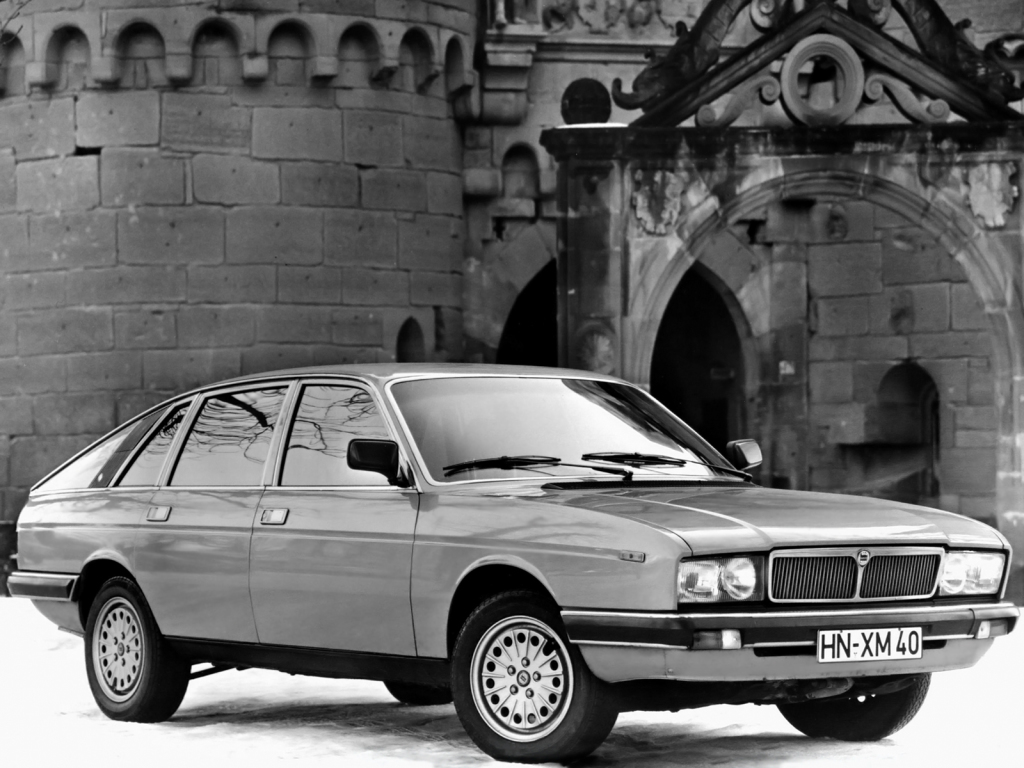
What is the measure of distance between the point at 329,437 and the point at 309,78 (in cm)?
1013

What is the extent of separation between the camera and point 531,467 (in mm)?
7848

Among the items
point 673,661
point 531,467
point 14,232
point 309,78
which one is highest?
point 309,78

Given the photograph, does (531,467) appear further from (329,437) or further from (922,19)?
(922,19)

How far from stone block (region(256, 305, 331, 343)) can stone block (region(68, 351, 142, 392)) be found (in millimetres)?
1117

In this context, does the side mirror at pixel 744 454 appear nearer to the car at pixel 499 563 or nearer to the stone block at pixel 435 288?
the car at pixel 499 563

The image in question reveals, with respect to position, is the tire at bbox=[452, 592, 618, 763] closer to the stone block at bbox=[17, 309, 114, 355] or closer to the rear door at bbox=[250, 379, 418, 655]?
the rear door at bbox=[250, 379, 418, 655]

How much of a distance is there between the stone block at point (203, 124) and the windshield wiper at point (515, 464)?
10.4m

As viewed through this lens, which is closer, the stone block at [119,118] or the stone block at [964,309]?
the stone block at [119,118]

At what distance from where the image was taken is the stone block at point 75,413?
58.0 ft

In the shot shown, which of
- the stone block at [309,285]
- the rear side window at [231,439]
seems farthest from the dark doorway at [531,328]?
the rear side window at [231,439]

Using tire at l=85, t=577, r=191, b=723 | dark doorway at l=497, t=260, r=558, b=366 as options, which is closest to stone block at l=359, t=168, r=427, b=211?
dark doorway at l=497, t=260, r=558, b=366

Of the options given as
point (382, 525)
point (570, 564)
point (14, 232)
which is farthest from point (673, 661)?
point (14, 232)

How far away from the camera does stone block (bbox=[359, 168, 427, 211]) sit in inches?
715

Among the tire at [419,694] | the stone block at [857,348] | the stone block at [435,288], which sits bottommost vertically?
the tire at [419,694]
